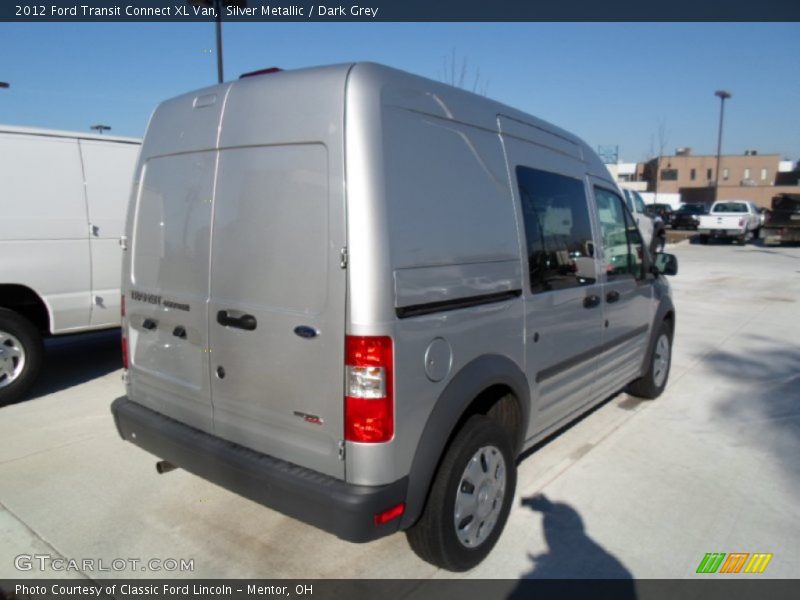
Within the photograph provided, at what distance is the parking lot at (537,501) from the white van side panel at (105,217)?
821 millimetres

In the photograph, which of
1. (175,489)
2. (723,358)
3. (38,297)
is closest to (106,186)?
(38,297)

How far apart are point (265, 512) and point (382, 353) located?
1.60 meters

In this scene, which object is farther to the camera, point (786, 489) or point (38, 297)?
point (38, 297)

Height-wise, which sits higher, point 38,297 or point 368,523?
point 38,297

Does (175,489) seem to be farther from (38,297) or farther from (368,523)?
(38,297)

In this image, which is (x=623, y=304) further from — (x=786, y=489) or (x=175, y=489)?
(x=175, y=489)

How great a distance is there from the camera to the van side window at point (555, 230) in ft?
10.1

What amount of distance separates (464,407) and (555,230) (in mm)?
1329

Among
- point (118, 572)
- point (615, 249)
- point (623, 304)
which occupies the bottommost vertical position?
point (118, 572)

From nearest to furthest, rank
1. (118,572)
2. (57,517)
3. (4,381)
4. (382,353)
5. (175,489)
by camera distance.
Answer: (382,353) < (118,572) < (57,517) < (175,489) < (4,381)

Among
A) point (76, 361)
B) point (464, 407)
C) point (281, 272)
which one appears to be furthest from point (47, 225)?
point (464, 407)

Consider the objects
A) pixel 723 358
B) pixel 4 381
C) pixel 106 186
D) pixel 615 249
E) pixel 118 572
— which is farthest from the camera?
pixel 723 358

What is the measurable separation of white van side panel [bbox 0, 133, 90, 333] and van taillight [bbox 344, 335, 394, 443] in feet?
13.1

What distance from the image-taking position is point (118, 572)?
275 centimetres
